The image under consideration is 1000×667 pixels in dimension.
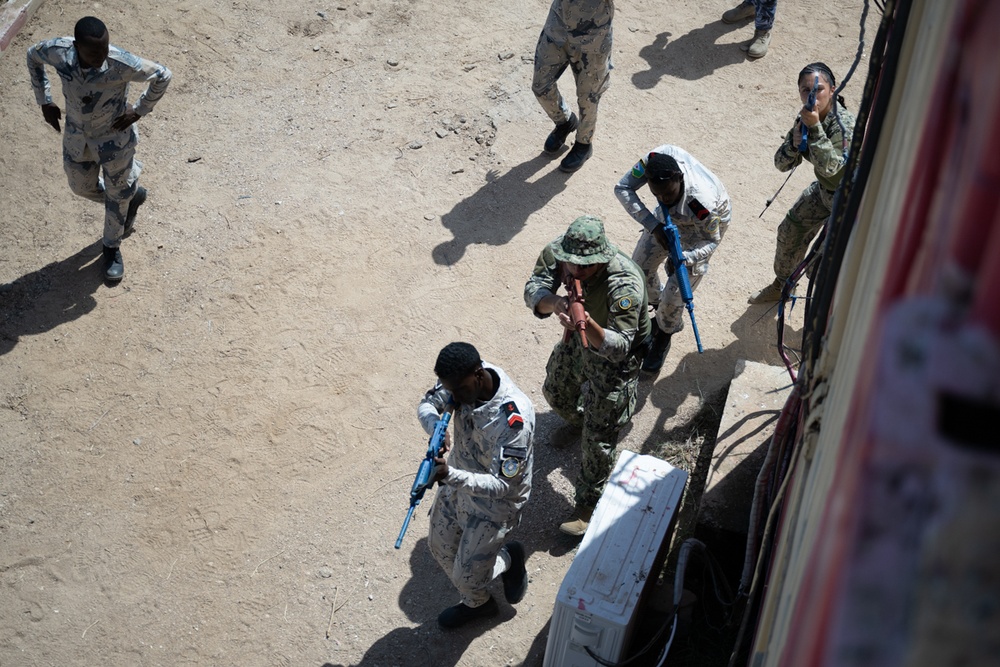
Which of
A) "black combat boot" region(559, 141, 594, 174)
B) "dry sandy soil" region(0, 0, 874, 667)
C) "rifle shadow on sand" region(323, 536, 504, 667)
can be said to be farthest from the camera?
"black combat boot" region(559, 141, 594, 174)

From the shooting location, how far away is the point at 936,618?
2.97 feet

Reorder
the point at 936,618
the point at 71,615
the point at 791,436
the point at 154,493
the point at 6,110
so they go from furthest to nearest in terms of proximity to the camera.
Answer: the point at 6,110 → the point at 154,493 → the point at 71,615 → the point at 791,436 → the point at 936,618

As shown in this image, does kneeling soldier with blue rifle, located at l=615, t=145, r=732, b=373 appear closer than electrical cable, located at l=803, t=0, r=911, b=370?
No

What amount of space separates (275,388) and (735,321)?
3.67 m

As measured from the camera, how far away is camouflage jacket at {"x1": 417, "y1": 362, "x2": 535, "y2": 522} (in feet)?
14.0

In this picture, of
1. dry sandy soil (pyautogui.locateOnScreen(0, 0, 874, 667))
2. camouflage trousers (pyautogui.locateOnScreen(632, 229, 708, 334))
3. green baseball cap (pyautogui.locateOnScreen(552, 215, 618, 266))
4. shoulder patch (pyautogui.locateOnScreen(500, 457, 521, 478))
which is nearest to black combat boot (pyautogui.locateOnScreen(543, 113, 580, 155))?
dry sandy soil (pyautogui.locateOnScreen(0, 0, 874, 667))

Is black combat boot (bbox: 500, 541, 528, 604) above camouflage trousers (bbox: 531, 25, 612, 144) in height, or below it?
below

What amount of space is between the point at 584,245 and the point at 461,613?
2343 millimetres

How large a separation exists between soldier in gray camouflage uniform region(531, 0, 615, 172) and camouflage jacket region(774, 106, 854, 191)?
2052mm

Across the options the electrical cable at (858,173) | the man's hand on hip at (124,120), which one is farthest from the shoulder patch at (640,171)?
the man's hand on hip at (124,120)

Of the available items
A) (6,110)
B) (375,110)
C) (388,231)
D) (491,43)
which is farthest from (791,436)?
(6,110)

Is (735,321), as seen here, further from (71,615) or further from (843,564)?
(843,564)

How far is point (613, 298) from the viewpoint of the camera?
486cm

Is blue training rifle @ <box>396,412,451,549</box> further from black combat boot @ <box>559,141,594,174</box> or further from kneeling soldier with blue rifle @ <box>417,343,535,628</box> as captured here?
black combat boot @ <box>559,141,594,174</box>
